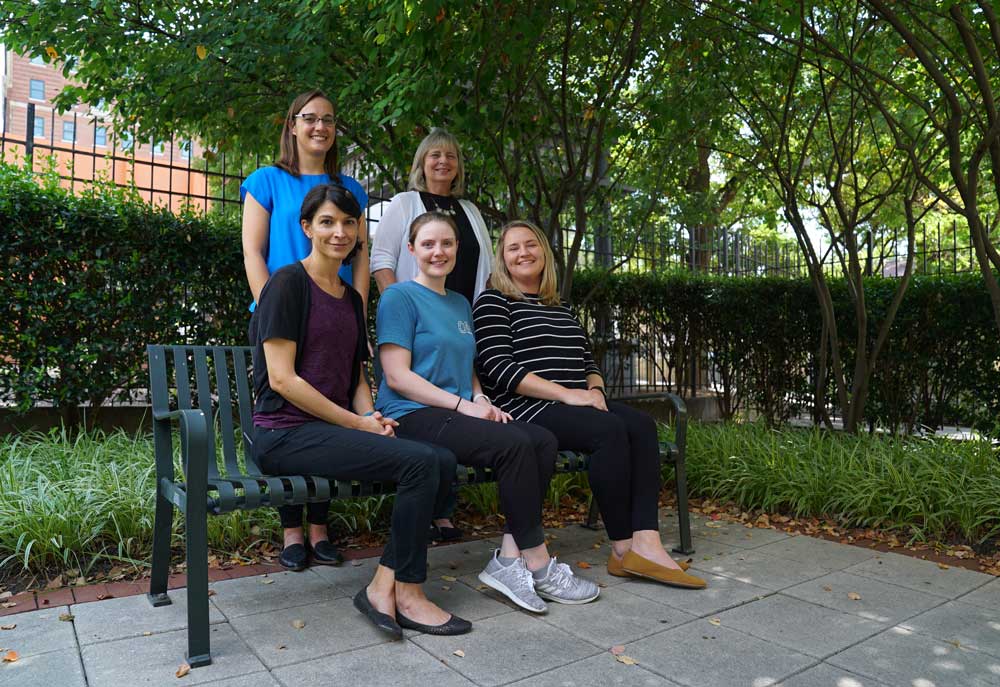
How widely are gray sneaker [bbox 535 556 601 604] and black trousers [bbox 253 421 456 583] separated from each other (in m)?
0.54

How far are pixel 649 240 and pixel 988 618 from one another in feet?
22.3

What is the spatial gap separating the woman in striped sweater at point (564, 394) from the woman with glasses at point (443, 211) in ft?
0.59

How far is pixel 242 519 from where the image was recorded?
3678mm

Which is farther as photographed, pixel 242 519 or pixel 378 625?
pixel 242 519

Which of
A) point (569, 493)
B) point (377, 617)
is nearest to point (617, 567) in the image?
point (377, 617)

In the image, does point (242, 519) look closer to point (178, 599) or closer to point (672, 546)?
point (178, 599)

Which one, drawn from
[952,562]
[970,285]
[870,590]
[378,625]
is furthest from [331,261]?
[970,285]

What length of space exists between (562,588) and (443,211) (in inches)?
72.8

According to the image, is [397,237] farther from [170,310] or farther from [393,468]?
[170,310]

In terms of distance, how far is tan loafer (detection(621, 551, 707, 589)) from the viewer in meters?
3.19

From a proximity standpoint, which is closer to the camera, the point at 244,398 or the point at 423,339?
the point at 423,339

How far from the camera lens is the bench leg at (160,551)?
2871 millimetres

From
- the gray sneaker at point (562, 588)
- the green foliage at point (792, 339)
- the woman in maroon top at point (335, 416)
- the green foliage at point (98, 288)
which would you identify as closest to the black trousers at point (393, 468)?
the woman in maroon top at point (335, 416)

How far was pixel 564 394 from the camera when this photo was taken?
3531mm
